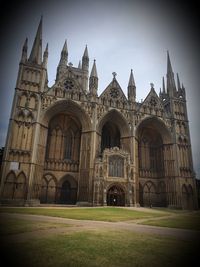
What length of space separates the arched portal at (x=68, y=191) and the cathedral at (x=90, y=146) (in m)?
0.17

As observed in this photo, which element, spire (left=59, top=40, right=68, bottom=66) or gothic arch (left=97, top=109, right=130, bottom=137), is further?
spire (left=59, top=40, right=68, bottom=66)

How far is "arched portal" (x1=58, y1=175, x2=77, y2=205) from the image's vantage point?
117ft

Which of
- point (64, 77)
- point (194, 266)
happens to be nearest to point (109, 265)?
point (194, 266)

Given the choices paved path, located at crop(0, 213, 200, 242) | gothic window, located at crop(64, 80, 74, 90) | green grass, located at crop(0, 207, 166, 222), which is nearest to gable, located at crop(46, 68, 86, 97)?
gothic window, located at crop(64, 80, 74, 90)

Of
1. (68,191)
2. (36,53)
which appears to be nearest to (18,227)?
(68,191)

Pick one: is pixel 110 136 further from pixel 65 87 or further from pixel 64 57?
pixel 64 57

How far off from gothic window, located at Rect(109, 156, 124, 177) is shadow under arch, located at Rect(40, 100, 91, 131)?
7.25 m

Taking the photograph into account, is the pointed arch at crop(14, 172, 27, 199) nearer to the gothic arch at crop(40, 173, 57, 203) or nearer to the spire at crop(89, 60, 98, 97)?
the gothic arch at crop(40, 173, 57, 203)

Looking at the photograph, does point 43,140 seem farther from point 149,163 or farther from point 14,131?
point 149,163

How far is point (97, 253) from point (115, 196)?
30.8 metres

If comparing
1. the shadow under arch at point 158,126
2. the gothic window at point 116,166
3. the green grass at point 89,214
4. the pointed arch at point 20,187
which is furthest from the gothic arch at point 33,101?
the shadow under arch at point 158,126

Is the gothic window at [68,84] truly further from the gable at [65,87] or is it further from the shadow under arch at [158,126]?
the shadow under arch at [158,126]

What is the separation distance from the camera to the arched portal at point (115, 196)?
114ft

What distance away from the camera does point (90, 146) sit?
3481 centimetres
